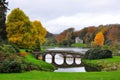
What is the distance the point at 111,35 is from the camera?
610 ft

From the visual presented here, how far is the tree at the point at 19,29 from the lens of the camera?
85875 millimetres

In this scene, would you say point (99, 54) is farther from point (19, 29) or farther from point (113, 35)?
point (113, 35)

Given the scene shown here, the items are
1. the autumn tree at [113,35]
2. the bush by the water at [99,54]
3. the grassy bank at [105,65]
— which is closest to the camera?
the grassy bank at [105,65]

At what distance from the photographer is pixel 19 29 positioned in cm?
8719

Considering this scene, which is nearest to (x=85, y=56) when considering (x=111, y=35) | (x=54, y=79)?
(x=54, y=79)

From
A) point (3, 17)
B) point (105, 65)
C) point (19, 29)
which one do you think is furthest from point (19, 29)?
point (105, 65)

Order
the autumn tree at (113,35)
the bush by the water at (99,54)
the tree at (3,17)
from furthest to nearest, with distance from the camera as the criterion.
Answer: the autumn tree at (113,35) < the bush by the water at (99,54) < the tree at (3,17)

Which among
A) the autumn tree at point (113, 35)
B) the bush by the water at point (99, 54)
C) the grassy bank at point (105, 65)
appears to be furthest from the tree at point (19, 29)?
the autumn tree at point (113, 35)

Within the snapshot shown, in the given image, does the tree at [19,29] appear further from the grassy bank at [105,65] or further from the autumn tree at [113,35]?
the autumn tree at [113,35]

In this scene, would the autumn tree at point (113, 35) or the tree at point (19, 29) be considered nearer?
the tree at point (19, 29)

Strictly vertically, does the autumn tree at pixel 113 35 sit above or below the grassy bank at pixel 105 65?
above

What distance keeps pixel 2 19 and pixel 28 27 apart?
7.34 meters

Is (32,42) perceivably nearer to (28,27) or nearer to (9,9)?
(28,27)

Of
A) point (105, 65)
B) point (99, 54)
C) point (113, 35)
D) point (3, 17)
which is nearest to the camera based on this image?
point (105, 65)
